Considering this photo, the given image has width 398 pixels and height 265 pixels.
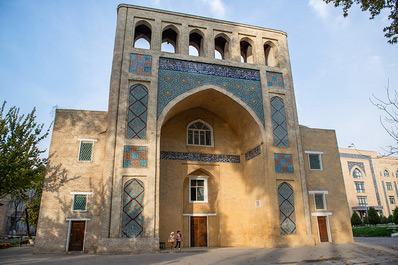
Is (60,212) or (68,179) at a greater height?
(68,179)

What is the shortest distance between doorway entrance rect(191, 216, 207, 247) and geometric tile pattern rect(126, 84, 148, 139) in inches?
174

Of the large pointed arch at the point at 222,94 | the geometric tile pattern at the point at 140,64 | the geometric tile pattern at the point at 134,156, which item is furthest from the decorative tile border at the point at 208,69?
the geometric tile pattern at the point at 134,156

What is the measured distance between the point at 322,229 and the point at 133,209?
24.1 feet

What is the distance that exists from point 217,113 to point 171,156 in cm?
301

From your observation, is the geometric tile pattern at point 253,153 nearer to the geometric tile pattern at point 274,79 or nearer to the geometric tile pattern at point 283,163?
the geometric tile pattern at point 283,163

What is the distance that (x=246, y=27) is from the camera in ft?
44.8

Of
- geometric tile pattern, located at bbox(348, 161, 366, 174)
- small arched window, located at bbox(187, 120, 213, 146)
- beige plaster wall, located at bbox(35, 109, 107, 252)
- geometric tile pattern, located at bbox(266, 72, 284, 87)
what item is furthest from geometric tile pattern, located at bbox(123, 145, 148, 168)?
geometric tile pattern, located at bbox(348, 161, 366, 174)

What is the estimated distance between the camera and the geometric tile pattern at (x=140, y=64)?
1139 centimetres

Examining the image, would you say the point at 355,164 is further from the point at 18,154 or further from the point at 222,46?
the point at 18,154

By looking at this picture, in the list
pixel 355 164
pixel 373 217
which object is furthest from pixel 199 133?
pixel 355 164

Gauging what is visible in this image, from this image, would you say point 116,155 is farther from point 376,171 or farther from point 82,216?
point 376,171

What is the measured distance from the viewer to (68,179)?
407 inches

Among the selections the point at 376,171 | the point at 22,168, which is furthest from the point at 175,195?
the point at 376,171

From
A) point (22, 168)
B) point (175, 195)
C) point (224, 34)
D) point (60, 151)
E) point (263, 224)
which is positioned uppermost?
point (224, 34)
